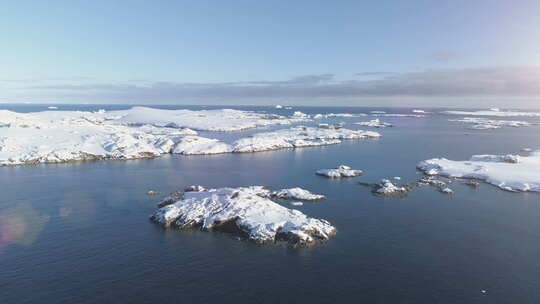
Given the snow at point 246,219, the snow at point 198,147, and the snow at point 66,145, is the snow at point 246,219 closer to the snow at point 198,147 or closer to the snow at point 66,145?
the snow at point 198,147

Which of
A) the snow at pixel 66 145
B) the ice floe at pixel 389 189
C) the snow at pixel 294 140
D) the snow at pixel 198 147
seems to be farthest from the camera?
the snow at pixel 294 140

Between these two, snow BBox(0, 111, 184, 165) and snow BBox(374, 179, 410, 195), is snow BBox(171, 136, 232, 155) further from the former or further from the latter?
snow BBox(374, 179, 410, 195)

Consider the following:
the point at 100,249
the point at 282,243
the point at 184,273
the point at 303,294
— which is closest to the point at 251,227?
the point at 282,243

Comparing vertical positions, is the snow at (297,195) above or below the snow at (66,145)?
below

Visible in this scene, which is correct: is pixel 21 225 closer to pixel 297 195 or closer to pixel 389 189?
pixel 297 195

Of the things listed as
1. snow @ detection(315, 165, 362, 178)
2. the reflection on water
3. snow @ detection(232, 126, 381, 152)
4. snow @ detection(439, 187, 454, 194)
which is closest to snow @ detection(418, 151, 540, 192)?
snow @ detection(439, 187, 454, 194)

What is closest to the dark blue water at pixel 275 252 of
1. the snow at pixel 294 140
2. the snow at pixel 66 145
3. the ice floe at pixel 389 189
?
the ice floe at pixel 389 189
